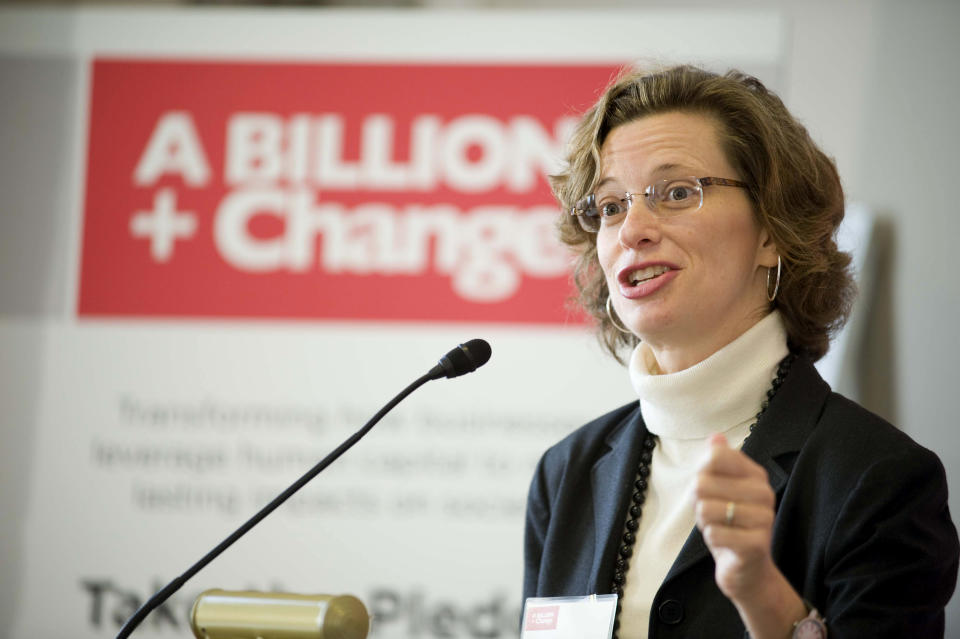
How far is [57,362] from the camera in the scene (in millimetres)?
3820

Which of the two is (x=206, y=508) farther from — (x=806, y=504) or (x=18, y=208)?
(x=806, y=504)

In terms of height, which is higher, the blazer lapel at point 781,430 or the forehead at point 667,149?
the forehead at point 667,149

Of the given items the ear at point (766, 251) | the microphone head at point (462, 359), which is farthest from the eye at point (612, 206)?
the microphone head at point (462, 359)

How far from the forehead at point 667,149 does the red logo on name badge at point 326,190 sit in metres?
1.79

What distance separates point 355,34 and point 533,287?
1.18m

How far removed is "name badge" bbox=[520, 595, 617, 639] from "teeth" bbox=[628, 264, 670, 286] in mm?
543

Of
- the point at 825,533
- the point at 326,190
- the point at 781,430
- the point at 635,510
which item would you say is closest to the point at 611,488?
the point at 635,510

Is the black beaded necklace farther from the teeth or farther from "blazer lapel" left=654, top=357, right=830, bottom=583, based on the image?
the teeth

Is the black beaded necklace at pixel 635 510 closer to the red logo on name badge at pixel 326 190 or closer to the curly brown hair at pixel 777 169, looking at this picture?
the curly brown hair at pixel 777 169

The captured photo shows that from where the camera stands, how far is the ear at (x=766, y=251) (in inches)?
71.7

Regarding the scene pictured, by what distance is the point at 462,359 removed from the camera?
175 centimetres

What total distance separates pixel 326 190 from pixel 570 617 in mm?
2418

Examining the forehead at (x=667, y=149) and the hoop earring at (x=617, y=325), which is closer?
the forehead at (x=667, y=149)

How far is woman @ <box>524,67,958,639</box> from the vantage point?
1.44m
